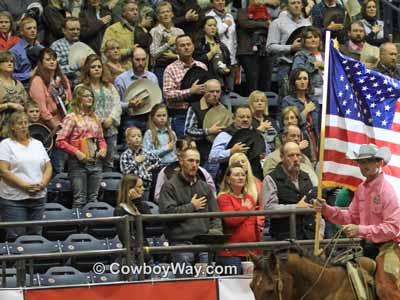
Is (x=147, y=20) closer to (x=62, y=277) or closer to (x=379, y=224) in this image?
(x=62, y=277)

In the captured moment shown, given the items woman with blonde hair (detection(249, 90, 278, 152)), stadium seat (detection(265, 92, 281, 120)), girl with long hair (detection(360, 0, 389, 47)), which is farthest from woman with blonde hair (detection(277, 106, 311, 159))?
girl with long hair (detection(360, 0, 389, 47))

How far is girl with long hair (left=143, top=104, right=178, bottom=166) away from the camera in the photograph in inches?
741

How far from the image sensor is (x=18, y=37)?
796 inches

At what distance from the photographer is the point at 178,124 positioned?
19.9m

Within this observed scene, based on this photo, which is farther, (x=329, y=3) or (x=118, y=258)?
(x=329, y=3)

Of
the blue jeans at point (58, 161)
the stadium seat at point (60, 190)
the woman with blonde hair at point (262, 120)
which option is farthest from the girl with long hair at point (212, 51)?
the stadium seat at point (60, 190)

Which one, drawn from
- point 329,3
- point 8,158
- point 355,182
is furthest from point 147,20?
point 355,182

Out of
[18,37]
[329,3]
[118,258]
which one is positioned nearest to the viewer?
[118,258]

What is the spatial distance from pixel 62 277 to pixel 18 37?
4.38m

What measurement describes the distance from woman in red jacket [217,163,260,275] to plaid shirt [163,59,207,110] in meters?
2.72

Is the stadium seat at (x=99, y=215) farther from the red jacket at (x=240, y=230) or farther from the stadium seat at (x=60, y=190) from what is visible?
the red jacket at (x=240, y=230)

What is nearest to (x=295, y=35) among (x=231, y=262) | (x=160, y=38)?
(x=160, y=38)

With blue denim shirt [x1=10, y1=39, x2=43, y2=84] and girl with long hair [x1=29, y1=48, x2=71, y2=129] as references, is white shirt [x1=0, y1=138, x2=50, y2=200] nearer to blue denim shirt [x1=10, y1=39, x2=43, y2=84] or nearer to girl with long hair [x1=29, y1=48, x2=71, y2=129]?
girl with long hair [x1=29, y1=48, x2=71, y2=129]

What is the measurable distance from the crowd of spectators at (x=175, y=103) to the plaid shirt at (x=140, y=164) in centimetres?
2
